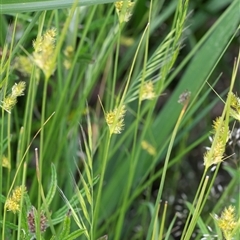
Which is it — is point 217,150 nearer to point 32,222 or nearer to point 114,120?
point 114,120

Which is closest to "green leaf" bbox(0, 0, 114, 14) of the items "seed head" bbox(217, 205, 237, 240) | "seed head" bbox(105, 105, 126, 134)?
"seed head" bbox(105, 105, 126, 134)

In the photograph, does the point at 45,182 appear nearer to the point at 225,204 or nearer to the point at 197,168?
the point at 225,204

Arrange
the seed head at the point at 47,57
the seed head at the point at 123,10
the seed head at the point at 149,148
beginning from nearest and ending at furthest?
the seed head at the point at 47,57 < the seed head at the point at 123,10 < the seed head at the point at 149,148

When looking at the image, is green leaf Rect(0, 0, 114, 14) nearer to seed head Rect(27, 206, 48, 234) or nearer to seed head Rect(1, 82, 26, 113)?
seed head Rect(1, 82, 26, 113)

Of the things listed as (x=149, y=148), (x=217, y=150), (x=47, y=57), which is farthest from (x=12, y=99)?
(x=149, y=148)

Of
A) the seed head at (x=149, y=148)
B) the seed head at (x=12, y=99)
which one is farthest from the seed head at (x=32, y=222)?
the seed head at (x=149, y=148)

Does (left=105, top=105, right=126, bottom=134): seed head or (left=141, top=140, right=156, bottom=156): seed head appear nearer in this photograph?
(left=105, top=105, right=126, bottom=134): seed head

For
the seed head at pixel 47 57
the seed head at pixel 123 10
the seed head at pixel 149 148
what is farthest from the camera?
the seed head at pixel 149 148

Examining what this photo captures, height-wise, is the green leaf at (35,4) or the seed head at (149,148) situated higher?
the green leaf at (35,4)

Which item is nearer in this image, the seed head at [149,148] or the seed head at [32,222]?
the seed head at [32,222]

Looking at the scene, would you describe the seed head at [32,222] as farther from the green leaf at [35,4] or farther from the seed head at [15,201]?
the green leaf at [35,4]

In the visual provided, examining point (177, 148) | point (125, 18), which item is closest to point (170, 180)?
point (177, 148)
